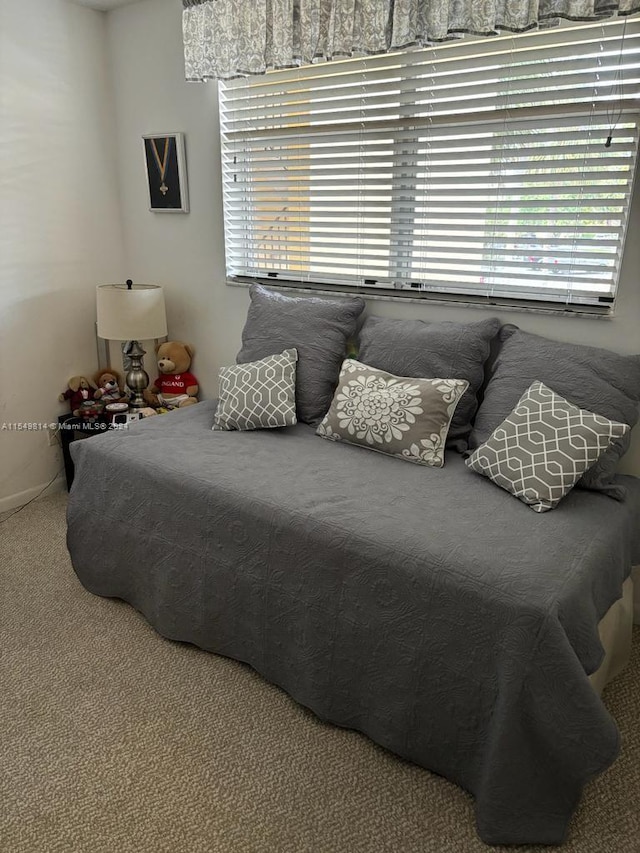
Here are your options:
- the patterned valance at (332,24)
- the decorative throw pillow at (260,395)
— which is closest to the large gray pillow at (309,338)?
the decorative throw pillow at (260,395)

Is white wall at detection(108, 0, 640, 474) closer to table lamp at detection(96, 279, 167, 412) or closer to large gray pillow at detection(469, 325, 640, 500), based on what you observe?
table lamp at detection(96, 279, 167, 412)

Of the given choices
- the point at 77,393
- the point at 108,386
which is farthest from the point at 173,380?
the point at 77,393

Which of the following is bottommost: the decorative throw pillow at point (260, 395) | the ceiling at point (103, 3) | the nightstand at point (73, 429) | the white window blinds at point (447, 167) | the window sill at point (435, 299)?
the nightstand at point (73, 429)

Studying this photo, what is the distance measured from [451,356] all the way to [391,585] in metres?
0.97

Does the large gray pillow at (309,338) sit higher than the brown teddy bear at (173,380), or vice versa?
the large gray pillow at (309,338)

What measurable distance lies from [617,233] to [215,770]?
2109 mm

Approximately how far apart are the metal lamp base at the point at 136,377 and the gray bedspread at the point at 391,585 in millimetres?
814

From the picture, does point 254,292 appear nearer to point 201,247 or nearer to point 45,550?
point 201,247

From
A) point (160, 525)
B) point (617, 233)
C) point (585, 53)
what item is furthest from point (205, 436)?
point (585, 53)

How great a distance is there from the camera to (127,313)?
9.70 feet

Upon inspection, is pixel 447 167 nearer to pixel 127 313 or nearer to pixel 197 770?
pixel 127 313

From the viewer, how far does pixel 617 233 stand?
6.93 ft

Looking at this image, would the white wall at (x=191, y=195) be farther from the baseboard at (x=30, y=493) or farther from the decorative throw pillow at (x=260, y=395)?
the baseboard at (x=30, y=493)

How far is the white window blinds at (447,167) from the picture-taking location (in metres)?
2.07
